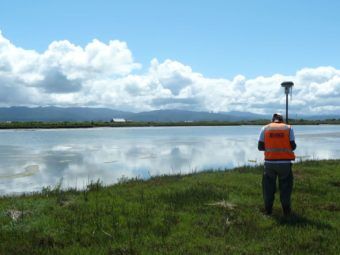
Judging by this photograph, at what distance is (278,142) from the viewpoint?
10.7m

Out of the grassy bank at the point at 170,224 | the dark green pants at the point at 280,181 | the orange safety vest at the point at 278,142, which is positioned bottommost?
the grassy bank at the point at 170,224

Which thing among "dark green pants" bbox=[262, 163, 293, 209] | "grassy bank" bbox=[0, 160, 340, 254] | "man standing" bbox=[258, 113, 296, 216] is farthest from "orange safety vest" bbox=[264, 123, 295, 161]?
"grassy bank" bbox=[0, 160, 340, 254]

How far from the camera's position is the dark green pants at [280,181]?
1080 cm

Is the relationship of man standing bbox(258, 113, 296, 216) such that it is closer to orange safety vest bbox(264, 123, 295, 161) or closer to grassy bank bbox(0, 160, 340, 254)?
orange safety vest bbox(264, 123, 295, 161)

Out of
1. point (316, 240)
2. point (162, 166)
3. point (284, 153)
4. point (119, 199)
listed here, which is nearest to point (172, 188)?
point (119, 199)

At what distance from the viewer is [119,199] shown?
12.6m

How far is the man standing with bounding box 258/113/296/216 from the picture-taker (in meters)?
10.7

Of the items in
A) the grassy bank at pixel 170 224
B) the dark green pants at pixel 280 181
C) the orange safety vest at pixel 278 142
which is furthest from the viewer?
the dark green pants at pixel 280 181

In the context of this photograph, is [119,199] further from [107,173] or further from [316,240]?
[107,173]

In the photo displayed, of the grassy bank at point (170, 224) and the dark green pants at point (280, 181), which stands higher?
the dark green pants at point (280, 181)

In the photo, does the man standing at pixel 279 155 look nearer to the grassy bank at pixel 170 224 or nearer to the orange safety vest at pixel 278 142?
the orange safety vest at pixel 278 142

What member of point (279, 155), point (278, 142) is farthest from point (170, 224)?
point (278, 142)

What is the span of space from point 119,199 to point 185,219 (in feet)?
9.47

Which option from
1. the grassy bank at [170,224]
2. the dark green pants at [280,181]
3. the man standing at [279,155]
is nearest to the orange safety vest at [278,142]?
the man standing at [279,155]
